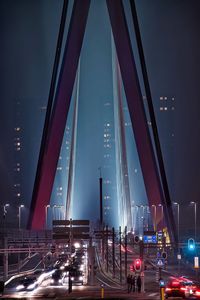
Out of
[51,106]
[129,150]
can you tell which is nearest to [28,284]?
[51,106]

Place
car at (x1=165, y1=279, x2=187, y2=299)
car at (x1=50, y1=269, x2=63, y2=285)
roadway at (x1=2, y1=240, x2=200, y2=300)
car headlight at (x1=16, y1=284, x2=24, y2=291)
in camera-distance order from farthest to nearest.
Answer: car at (x1=50, y1=269, x2=63, y2=285)
car headlight at (x1=16, y1=284, x2=24, y2=291)
roadway at (x1=2, y1=240, x2=200, y2=300)
car at (x1=165, y1=279, x2=187, y2=299)

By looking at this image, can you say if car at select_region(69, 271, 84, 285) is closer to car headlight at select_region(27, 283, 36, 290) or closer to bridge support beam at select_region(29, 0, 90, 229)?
car headlight at select_region(27, 283, 36, 290)

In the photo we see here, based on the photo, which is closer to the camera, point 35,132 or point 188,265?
point 188,265

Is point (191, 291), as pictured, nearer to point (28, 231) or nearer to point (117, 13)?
point (28, 231)

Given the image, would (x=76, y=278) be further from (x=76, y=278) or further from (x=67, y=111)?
(x=67, y=111)

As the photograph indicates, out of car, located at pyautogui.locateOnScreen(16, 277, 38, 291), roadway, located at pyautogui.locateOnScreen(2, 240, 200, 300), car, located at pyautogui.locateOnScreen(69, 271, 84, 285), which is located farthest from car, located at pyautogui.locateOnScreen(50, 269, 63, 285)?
car, located at pyautogui.locateOnScreen(16, 277, 38, 291)

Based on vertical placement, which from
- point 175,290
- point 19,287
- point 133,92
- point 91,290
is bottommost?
point 91,290

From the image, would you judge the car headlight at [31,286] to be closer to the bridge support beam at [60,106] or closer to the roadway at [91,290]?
the roadway at [91,290]

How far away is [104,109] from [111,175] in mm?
6477

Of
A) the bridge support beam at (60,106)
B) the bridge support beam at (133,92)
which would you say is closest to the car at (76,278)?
the bridge support beam at (60,106)

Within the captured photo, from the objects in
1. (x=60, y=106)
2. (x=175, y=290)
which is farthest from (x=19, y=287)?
(x=60, y=106)

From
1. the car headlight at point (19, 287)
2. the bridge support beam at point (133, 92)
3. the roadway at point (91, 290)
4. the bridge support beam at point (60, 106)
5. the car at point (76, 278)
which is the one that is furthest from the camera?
the bridge support beam at point (60, 106)

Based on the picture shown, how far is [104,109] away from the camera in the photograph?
65.7m

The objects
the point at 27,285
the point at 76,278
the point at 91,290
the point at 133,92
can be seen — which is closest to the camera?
the point at 91,290
